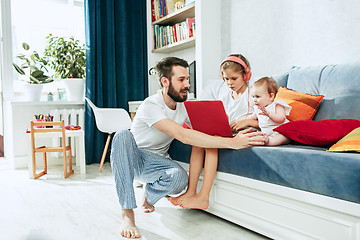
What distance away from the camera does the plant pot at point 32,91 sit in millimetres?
3279

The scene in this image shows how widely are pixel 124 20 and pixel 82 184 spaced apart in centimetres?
205

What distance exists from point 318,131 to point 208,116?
529mm

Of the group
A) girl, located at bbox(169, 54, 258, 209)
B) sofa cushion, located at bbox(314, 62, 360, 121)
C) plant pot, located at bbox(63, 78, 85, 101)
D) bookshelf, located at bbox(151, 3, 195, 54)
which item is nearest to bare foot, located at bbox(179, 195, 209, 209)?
girl, located at bbox(169, 54, 258, 209)

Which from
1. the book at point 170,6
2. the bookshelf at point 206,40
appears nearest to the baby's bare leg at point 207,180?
the bookshelf at point 206,40

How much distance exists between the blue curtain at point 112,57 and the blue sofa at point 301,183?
6.16ft

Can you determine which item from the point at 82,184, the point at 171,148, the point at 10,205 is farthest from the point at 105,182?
the point at 171,148

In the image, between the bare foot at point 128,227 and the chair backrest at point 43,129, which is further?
the chair backrest at point 43,129

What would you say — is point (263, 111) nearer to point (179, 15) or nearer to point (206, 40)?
point (206, 40)

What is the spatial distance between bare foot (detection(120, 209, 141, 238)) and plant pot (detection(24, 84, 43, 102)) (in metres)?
2.30

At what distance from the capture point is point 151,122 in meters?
1.62

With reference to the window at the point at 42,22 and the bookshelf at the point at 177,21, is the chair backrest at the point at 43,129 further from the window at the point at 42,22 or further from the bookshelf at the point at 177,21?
the bookshelf at the point at 177,21

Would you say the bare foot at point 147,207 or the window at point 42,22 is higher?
the window at point 42,22

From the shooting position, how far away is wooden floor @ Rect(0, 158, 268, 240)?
58.7 inches

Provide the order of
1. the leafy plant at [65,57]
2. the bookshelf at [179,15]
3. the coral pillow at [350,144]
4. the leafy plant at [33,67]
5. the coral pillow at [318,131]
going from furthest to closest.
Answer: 1. the leafy plant at [65,57]
2. the leafy plant at [33,67]
3. the bookshelf at [179,15]
4. the coral pillow at [318,131]
5. the coral pillow at [350,144]
